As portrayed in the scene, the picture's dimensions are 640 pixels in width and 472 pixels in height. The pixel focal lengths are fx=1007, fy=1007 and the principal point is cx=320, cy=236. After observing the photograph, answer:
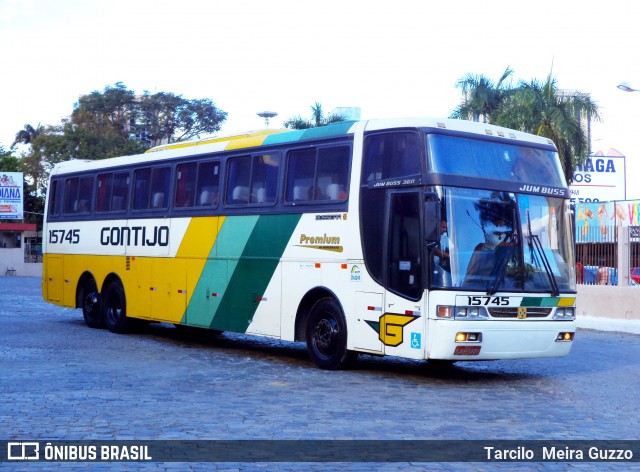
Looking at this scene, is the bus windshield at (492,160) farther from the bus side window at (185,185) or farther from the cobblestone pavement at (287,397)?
the bus side window at (185,185)

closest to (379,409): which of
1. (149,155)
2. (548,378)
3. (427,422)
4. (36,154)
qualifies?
(427,422)

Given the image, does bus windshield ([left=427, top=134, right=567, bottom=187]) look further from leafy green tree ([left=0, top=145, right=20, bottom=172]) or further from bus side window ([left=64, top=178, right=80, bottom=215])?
leafy green tree ([left=0, top=145, right=20, bottom=172])

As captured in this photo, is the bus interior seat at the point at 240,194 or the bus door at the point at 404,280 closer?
the bus door at the point at 404,280

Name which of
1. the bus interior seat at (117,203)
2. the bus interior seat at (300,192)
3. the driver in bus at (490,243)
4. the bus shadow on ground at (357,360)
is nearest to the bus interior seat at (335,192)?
the bus interior seat at (300,192)

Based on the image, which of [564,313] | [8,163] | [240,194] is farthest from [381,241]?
[8,163]

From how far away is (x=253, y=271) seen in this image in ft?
52.6

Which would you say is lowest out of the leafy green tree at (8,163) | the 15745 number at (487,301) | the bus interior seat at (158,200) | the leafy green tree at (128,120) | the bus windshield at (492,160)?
the 15745 number at (487,301)

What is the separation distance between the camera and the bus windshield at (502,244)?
12.6 meters

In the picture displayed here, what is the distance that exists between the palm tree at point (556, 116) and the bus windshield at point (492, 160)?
2253cm

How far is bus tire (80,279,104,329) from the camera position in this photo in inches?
831

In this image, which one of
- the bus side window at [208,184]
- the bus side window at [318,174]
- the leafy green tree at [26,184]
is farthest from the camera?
the leafy green tree at [26,184]

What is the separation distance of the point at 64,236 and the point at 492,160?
39.7 ft

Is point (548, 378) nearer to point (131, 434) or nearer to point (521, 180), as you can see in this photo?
point (521, 180)

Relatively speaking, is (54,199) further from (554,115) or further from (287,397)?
(554,115)
